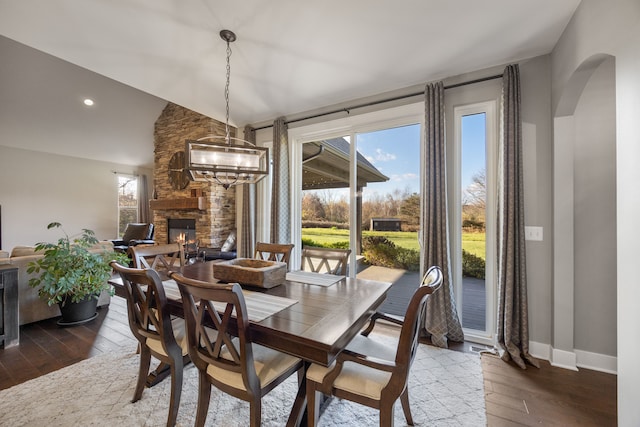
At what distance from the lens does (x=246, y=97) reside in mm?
3389

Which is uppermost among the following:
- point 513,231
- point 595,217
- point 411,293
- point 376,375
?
point 595,217

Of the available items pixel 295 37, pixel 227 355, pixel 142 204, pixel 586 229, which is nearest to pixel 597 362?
pixel 586 229

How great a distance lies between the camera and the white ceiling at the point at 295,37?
199cm

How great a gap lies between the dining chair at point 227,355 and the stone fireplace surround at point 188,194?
4204 millimetres

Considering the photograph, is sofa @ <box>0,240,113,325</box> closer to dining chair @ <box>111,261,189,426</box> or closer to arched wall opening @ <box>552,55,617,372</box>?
dining chair @ <box>111,261,189,426</box>

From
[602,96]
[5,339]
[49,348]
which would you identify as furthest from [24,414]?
[602,96]

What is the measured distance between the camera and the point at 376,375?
1319 millimetres

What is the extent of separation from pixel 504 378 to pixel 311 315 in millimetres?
1758

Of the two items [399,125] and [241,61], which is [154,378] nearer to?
[241,61]

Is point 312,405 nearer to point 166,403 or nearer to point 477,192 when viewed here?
point 166,403

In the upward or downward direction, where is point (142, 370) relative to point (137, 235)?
downward

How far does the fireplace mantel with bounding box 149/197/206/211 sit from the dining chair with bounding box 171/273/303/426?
4.35 m

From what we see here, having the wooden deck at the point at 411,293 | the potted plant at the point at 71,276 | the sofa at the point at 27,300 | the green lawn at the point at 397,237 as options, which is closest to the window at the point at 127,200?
the sofa at the point at 27,300

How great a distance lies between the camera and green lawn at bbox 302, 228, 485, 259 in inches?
105
